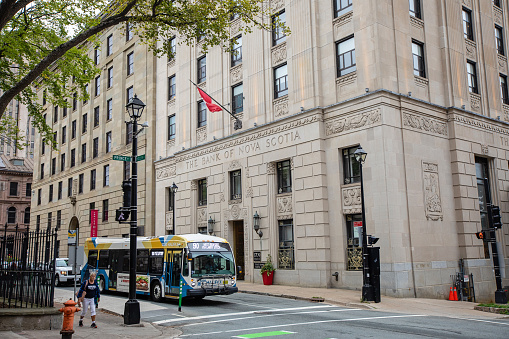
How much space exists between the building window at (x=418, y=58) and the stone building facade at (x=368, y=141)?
0.23ft

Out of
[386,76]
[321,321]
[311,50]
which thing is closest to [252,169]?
[311,50]

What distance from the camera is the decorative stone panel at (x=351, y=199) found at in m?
23.6

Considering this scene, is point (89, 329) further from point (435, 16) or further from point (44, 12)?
point (435, 16)

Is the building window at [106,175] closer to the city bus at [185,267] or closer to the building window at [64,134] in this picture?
the building window at [64,134]

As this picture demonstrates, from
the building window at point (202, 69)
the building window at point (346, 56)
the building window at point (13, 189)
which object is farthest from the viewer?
the building window at point (13, 189)

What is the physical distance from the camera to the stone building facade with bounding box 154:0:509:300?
2311 centimetres

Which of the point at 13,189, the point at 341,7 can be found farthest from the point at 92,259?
the point at 13,189

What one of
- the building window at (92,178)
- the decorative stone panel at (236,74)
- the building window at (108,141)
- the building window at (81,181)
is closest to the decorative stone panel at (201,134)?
the decorative stone panel at (236,74)

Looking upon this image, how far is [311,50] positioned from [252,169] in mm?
7827

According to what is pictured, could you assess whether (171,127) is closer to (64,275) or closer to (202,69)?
(202,69)

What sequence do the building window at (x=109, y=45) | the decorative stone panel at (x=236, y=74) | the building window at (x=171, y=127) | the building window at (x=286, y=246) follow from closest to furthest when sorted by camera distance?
1. the building window at (x=286, y=246)
2. the decorative stone panel at (x=236, y=74)
3. the building window at (x=171, y=127)
4. the building window at (x=109, y=45)

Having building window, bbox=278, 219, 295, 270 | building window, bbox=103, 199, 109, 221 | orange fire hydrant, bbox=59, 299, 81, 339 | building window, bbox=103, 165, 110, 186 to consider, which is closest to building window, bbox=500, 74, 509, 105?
building window, bbox=278, 219, 295, 270

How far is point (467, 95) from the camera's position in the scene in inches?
1071

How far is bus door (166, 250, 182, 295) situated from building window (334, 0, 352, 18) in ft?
50.9
